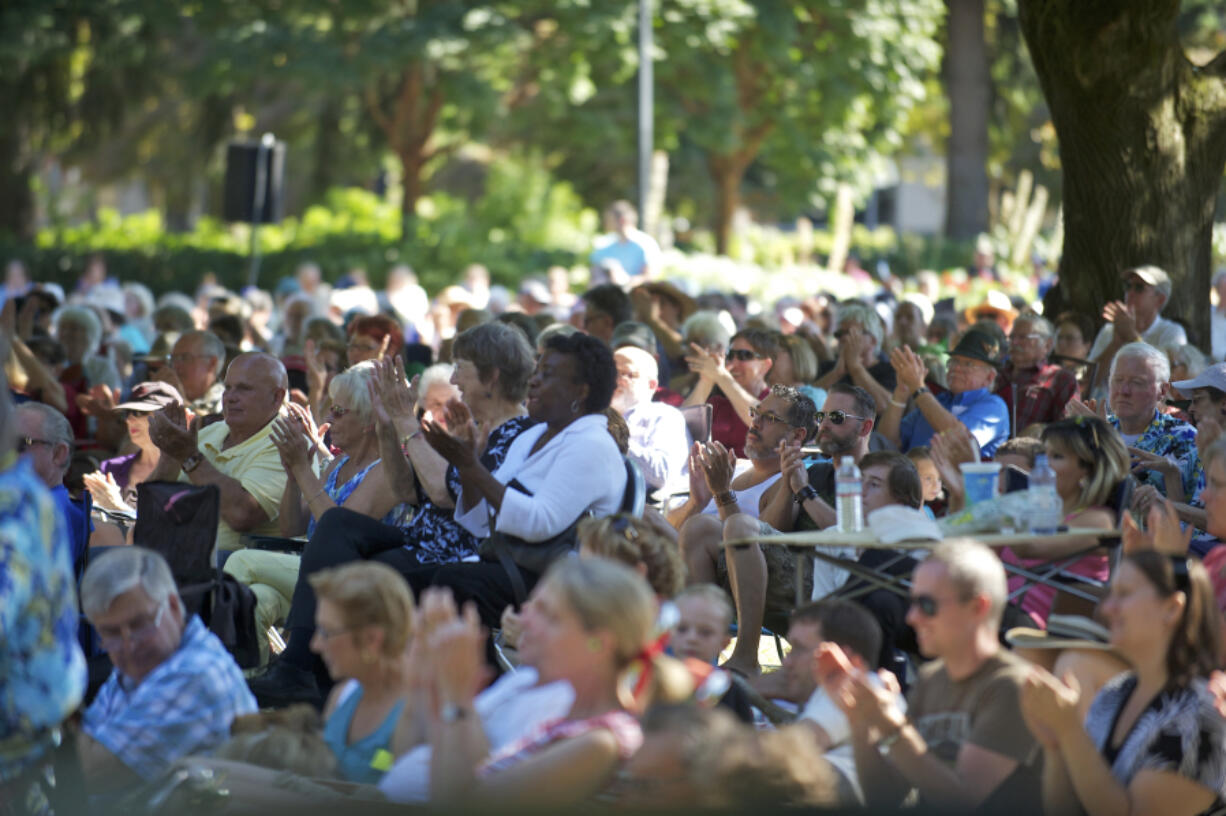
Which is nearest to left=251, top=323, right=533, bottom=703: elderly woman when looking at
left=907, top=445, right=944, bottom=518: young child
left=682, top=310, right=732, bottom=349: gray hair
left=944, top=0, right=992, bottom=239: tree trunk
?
left=907, top=445, right=944, bottom=518: young child

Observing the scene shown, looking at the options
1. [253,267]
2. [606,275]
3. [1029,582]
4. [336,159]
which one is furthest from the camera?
[336,159]

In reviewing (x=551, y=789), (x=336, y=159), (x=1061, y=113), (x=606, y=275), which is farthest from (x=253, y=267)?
(x=336, y=159)

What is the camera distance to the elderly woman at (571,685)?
3.60m

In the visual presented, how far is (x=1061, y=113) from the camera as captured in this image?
33.6 feet

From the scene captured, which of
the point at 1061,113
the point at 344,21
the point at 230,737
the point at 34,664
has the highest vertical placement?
the point at 344,21

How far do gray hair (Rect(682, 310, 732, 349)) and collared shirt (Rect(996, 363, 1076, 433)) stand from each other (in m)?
1.73

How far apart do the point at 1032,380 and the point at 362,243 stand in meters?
18.3

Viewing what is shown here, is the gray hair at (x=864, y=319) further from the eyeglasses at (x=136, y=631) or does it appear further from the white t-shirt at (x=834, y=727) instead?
the eyeglasses at (x=136, y=631)

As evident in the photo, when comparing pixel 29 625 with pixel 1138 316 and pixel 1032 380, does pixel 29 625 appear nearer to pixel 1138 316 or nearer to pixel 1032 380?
pixel 1032 380

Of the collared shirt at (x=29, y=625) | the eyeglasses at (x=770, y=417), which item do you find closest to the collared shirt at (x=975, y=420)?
the eyeglasses at (x=770, y=417)

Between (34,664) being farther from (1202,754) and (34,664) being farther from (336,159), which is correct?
(336,159)

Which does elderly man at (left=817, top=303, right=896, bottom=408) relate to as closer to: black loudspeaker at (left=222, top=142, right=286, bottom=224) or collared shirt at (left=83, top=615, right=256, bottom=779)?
collared shirt at (left=83, top=615, right=256, bottom=779)

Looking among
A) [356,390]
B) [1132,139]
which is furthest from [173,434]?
[1132,139]

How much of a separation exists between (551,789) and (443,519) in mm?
2758
